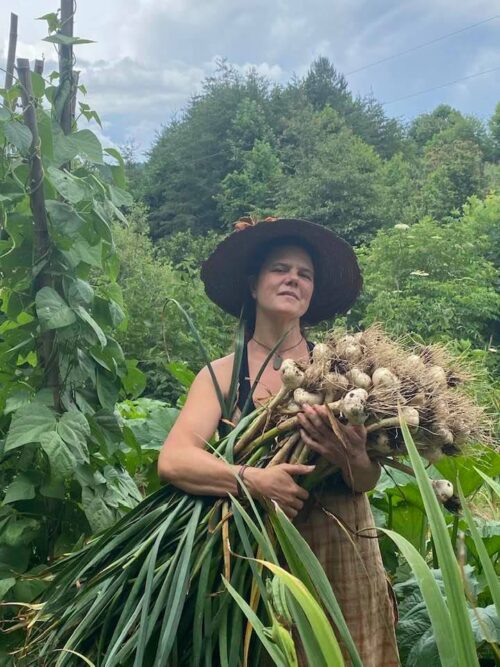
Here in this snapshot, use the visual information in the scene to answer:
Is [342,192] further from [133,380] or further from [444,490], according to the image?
[444,490]

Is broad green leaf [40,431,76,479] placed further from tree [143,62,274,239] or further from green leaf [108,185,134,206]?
tree [143,62,274,239]

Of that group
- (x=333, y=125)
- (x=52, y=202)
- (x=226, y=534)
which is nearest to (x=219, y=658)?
(x=226, y=534)

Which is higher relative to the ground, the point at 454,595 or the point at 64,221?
the point at 64,221

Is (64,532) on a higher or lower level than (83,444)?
lower

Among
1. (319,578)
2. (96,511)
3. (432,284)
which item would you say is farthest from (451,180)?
(319,578)

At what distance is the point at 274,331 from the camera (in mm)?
1632

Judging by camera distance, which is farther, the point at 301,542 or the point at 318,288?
the point at 318,288

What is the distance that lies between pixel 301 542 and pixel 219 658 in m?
0.47

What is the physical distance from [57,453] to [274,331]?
1.79 ft

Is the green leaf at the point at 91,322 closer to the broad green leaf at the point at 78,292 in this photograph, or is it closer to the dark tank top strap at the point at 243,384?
the broad green leaf at the point at 78,292

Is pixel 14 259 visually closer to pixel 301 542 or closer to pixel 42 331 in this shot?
pixel 42 331

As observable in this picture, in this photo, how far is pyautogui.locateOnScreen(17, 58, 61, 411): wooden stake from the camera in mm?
1609

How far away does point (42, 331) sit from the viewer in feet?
5.45

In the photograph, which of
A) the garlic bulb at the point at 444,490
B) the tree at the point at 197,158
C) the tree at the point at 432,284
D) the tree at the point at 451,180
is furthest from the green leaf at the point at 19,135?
the tree at the point at 197,158
